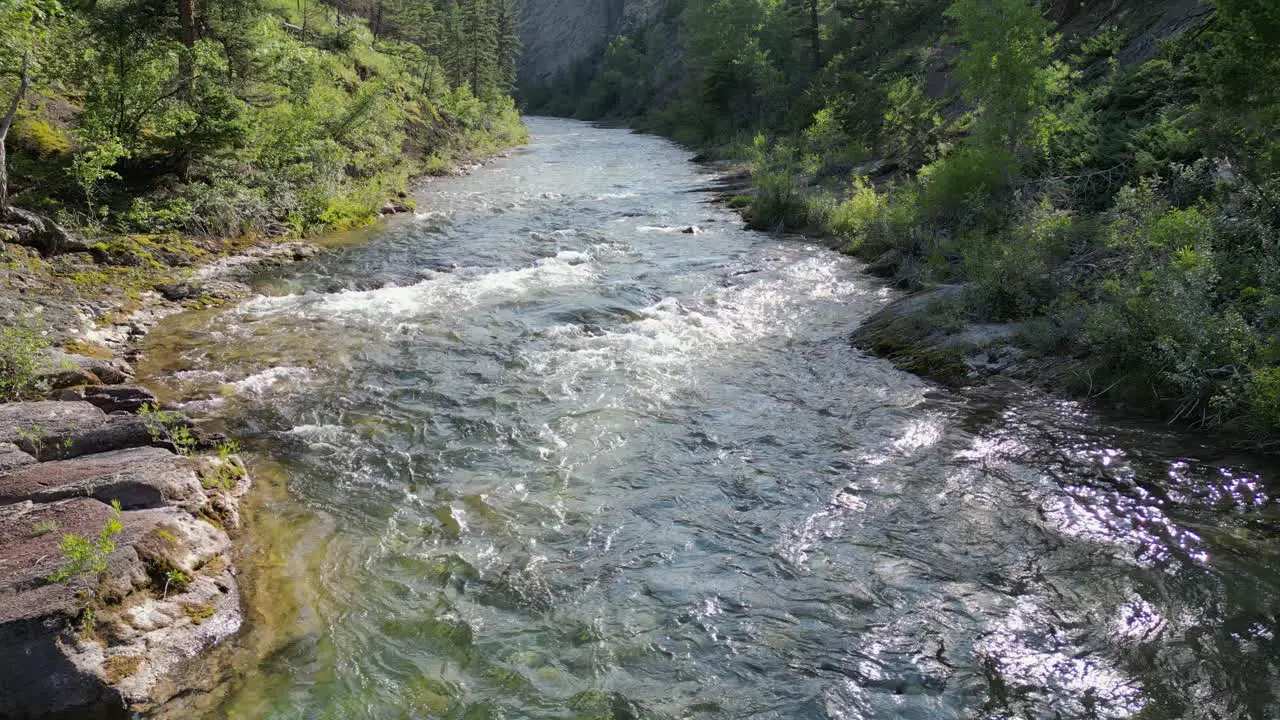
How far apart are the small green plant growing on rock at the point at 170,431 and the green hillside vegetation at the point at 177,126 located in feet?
24.6

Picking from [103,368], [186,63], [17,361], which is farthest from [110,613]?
[186,63]

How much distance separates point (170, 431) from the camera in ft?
26.0

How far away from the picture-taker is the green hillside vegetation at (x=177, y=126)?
14.8 metres

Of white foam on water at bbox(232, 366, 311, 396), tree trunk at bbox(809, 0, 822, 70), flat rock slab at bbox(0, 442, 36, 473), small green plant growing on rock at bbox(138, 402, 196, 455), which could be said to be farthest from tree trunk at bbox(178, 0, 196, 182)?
tree trunk at bbox(809, 0, 822, 70)

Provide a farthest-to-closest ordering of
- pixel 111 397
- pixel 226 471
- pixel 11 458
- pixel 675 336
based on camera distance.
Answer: pixel 675 336 < pixel 111 397 < pixel 226 471 < pixel 11 458

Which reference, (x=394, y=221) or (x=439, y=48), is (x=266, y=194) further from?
(x=439, y=48)

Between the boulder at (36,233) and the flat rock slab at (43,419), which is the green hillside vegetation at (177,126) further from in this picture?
the flat rock slab at (43,419)

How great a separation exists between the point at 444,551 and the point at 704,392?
4792 mm

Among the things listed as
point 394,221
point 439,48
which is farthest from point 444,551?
point 439,48

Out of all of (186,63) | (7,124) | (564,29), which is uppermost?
(564,29)

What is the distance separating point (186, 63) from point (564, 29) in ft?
395

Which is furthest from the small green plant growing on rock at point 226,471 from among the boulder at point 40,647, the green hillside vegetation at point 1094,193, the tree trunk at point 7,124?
the green hillside vegetation at point 1094,193

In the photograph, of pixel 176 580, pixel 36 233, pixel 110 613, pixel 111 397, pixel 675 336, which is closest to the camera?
pixel 110 613

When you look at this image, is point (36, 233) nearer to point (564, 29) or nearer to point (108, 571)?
point (108, 571)
